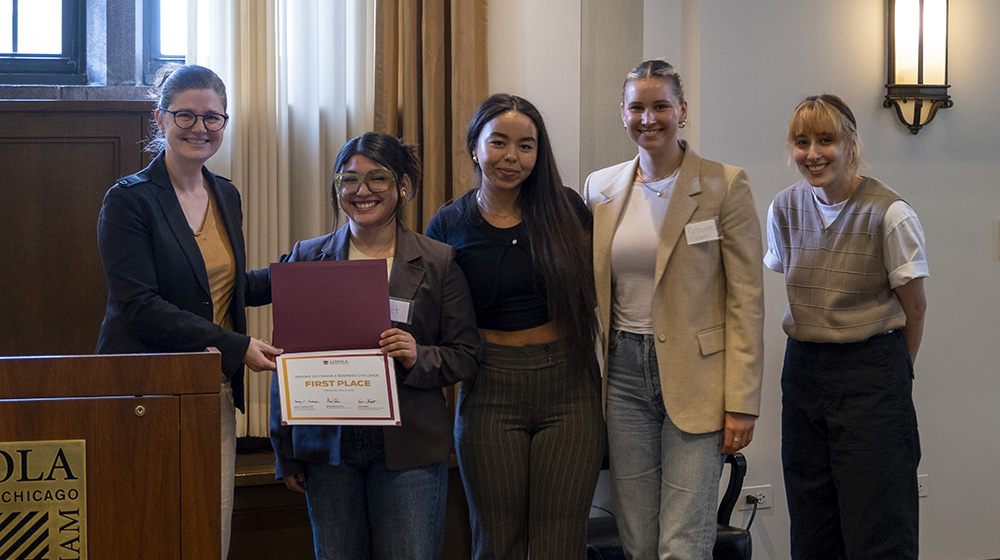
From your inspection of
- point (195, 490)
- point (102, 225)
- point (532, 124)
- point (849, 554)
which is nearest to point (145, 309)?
point (102, 225)

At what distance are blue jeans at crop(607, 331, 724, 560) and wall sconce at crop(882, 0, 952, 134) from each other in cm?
198

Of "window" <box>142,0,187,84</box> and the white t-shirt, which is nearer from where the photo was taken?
the white t-shirt

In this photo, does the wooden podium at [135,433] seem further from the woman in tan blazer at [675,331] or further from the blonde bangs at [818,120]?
the blonde bangs at [818,120]

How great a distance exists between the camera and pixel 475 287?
2053 mm

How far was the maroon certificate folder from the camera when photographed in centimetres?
178

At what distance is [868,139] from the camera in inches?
130

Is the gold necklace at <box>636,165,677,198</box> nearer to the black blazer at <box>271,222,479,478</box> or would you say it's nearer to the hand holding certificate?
the black blazer at <box>271,222,479,478</box>

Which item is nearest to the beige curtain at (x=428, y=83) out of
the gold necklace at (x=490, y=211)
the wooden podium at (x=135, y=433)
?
the gold necklace at (x=490, y=211)

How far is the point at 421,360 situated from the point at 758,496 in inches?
77.6

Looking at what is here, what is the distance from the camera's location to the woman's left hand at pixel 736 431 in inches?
80.4

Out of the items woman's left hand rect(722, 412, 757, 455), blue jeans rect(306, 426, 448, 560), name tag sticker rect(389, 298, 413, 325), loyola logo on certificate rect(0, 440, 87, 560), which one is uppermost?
name tag sticker rect(389, 298, 413, 325)

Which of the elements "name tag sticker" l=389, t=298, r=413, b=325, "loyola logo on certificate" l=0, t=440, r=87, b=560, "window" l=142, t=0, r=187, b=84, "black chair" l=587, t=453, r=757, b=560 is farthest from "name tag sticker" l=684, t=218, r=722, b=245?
"window" l=142, t=0, r=187, b=84

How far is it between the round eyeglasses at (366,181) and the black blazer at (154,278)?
0.38 meters

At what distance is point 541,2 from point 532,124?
134 cm
